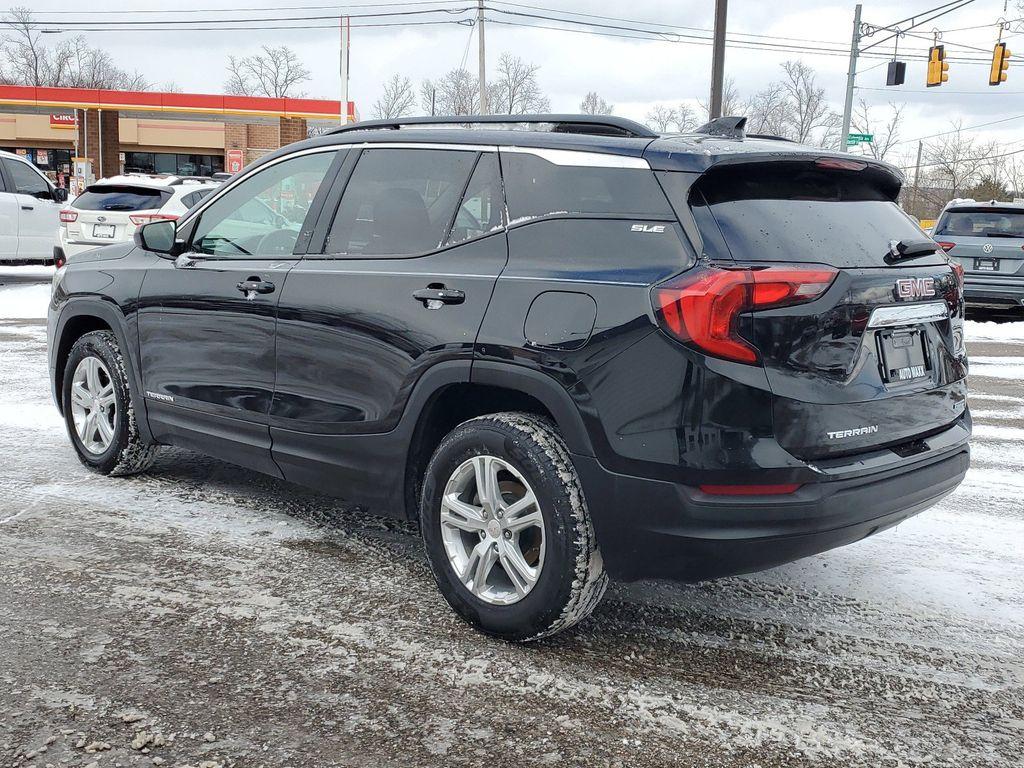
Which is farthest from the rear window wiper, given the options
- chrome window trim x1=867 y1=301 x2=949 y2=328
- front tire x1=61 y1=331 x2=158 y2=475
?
front tire x1=61 y1=331 x2=158 y2=475

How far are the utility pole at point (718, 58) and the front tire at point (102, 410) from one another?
14.7 meters

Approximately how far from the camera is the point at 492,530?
3.62 m

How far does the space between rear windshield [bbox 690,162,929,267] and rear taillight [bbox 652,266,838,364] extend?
11 cm

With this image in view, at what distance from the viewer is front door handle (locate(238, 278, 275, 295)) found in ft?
14.7

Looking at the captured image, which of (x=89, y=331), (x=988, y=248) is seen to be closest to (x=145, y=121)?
(x=988, y=248)

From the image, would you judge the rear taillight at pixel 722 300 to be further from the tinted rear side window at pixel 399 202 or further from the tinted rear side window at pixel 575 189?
the tinted rear side window at pixel 399 202

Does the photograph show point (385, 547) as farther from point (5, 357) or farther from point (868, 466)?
point (5, 357)

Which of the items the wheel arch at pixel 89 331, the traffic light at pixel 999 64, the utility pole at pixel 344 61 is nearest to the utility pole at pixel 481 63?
the utility pole at pixel 344 61

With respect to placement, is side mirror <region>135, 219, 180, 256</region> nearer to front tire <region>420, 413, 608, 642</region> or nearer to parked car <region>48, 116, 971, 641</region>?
parked car <region>48, 116, 971, 641</region>

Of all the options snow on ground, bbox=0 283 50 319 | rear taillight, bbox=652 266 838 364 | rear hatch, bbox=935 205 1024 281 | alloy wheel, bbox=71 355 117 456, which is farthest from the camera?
rear hatch, bbox=935 205 1024 281

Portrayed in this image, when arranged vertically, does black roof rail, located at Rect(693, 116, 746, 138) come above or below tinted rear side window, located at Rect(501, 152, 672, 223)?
above

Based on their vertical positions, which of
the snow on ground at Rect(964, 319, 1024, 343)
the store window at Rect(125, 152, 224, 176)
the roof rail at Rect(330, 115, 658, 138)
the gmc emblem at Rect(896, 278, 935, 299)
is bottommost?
the snow on ground at Rect(964, 319, 1024, 343)

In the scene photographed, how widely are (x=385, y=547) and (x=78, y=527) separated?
1.45 m

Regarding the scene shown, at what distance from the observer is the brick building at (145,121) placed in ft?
147
